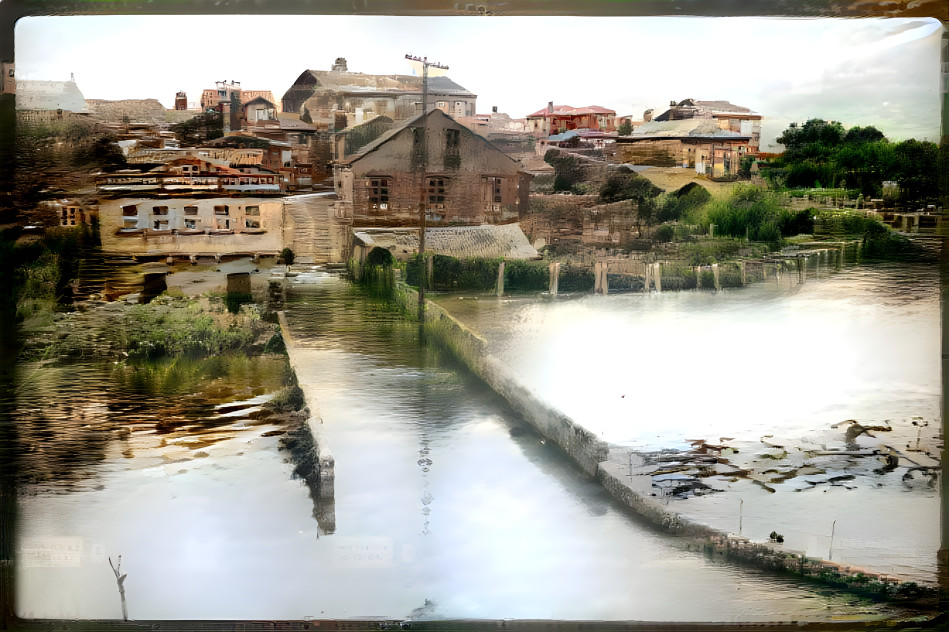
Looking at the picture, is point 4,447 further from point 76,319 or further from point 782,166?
point 782,166

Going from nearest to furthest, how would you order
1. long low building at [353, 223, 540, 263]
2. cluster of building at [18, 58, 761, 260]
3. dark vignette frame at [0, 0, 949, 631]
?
dark vignette frame at [0, 0, 949, 631] < cluster of building at [18, 58, 761, 260] < long low building at [353, 223, 540, 263]

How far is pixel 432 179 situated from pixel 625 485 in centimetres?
115

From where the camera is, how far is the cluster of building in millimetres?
2039

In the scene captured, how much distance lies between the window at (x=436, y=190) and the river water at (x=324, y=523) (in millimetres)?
392

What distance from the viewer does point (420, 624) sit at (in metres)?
1.93

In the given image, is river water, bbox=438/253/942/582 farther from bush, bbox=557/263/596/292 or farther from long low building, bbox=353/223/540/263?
long low building, bbox=353/223/540/263

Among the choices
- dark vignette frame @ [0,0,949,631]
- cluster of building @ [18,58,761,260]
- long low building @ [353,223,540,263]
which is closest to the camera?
dark vignette frame @ [0,0,949,631]

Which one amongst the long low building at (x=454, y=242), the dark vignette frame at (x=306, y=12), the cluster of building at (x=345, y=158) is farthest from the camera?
the long low building at (x=454, y=242)

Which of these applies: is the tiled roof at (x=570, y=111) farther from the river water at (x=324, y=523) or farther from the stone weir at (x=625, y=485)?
the river water at (x=324, y=523)

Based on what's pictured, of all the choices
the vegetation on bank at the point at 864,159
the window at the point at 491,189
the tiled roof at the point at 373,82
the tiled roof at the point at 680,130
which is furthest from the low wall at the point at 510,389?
the vegetation on bank at the point at 864,159

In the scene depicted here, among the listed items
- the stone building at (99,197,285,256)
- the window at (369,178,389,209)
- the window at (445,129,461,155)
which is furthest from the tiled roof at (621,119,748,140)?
the stone building at (99,197,285,256)

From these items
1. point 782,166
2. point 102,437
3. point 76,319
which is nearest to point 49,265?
point 76,319

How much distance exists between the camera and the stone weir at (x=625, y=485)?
203cm

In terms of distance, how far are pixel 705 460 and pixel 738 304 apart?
53 cm
